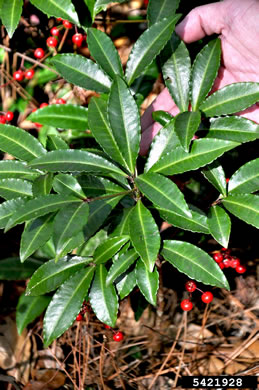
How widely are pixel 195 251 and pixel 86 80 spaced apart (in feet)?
2.21

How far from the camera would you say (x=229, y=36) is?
159 centimetres

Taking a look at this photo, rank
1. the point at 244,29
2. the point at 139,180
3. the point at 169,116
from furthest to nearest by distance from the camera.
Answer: the point at 244,29 → the point at 169,116 → the point at 139,180

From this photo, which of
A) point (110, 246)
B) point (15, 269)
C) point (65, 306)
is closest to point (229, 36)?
point (110, 246)

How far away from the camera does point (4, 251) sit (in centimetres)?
218

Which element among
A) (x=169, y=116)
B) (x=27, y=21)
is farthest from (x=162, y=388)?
(x=27, y=21)

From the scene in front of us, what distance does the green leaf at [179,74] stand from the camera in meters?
1.39

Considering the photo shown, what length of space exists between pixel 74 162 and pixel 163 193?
28cm

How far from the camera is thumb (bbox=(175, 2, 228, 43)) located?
61.4 inches

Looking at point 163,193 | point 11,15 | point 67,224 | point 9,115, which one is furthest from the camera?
point 9,115

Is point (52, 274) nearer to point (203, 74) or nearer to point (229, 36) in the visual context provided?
point (203, 74)

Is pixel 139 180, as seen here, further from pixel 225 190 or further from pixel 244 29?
Answer: pixel 244 29

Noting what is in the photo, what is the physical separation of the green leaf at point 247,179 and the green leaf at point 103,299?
1.67 ft

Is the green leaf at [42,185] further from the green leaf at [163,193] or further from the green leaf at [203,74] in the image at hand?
the green leaf at [203,74]

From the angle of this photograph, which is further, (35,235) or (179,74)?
(179,74)
